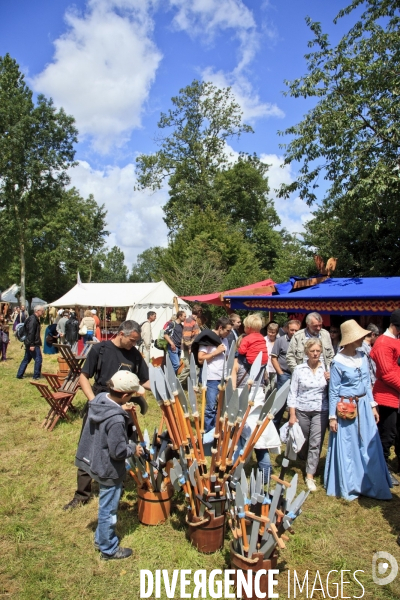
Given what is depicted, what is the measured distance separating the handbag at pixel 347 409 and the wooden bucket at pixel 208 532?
1529 mm

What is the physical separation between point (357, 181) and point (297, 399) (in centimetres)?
782

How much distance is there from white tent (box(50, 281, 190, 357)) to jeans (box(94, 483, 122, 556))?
12604mm

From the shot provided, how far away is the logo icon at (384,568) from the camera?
2.74 meters

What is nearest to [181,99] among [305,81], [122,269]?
[305,81]

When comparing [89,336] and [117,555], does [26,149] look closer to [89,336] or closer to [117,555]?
[89,336]

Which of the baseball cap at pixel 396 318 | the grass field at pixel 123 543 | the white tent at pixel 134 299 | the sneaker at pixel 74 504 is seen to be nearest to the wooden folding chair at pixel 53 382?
the grass field at pixel 123 543

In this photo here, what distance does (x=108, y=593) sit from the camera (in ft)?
8.30

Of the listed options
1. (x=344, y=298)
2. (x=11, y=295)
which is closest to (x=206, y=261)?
(x=344, y=298)

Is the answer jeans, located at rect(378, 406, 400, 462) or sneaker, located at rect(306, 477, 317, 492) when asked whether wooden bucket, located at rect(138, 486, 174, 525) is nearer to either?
sneaker, located at rect(306, 477, 317, 492)

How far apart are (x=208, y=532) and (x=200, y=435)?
63cm

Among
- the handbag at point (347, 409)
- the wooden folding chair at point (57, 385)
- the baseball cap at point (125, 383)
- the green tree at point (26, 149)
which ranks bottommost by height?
the wooden folding chair at point (57, 385)

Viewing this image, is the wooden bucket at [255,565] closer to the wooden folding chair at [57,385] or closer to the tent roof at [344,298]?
the wooden folding chair at [57,385]

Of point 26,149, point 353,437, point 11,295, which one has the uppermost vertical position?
point 26,149

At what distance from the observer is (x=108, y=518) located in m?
2.77
